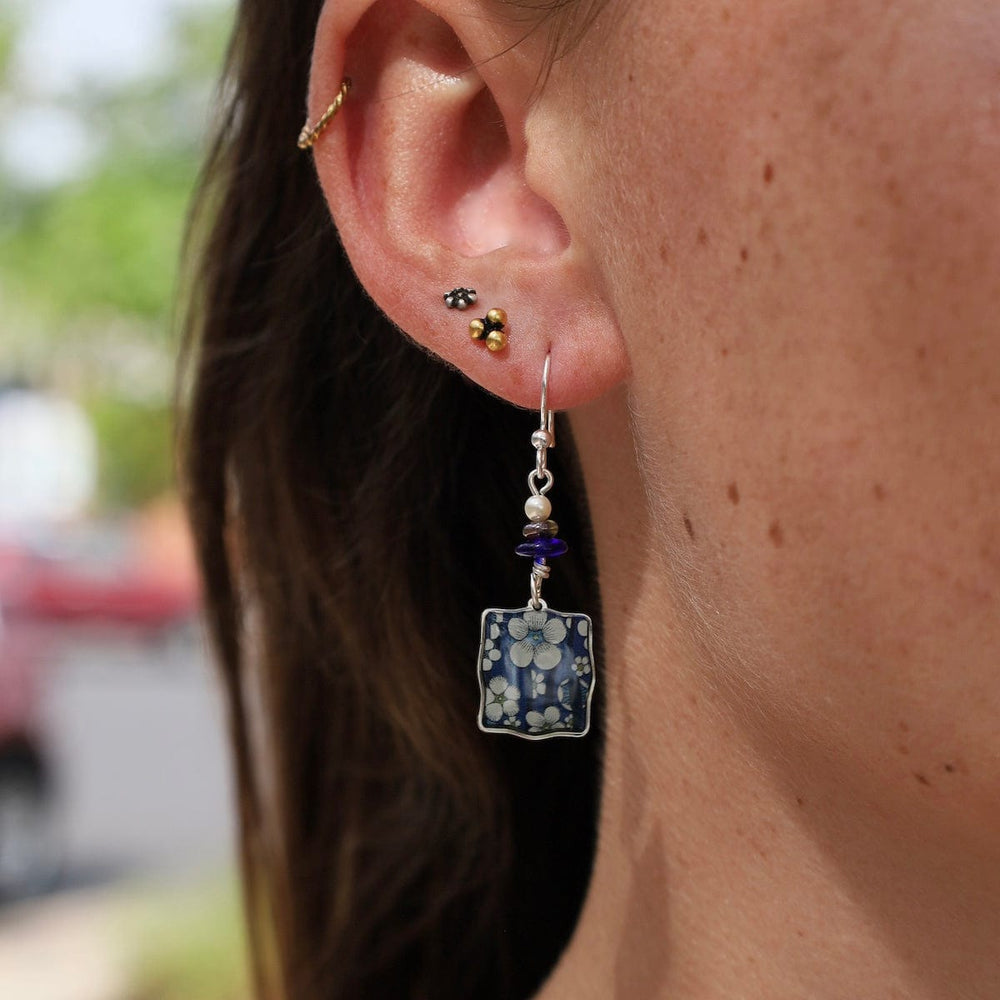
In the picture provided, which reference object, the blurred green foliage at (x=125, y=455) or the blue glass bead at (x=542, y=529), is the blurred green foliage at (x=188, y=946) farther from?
the blurred green foliage at (x=125, y=455)

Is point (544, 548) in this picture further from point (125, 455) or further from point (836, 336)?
point (125, 455)

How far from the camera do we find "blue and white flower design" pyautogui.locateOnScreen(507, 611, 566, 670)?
3.96 feet

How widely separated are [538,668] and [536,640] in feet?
0.09

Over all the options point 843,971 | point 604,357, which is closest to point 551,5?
point 604,357

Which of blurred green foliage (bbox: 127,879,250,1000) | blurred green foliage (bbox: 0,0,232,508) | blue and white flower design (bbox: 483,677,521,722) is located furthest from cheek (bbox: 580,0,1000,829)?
blurred green foliage (bbox: 0,0,232,508)

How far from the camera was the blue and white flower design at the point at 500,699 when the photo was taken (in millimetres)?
1208

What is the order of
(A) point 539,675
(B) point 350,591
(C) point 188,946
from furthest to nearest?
1. (C) point 188,946
2. (B) point 350,591
3. (A) point 539,675

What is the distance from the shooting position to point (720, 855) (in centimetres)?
129

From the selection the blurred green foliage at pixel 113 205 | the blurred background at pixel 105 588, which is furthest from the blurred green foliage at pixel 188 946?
the blurred green foliage at pixel 113 205

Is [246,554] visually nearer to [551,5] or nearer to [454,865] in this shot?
[454,865]

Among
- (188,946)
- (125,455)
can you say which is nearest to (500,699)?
(188,946)

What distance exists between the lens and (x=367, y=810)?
206 centimetres

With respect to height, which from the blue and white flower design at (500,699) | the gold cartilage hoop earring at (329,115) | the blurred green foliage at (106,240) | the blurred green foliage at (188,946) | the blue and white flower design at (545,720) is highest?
the blurred green foliage at (106,240)

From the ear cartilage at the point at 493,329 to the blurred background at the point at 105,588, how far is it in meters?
0.83
